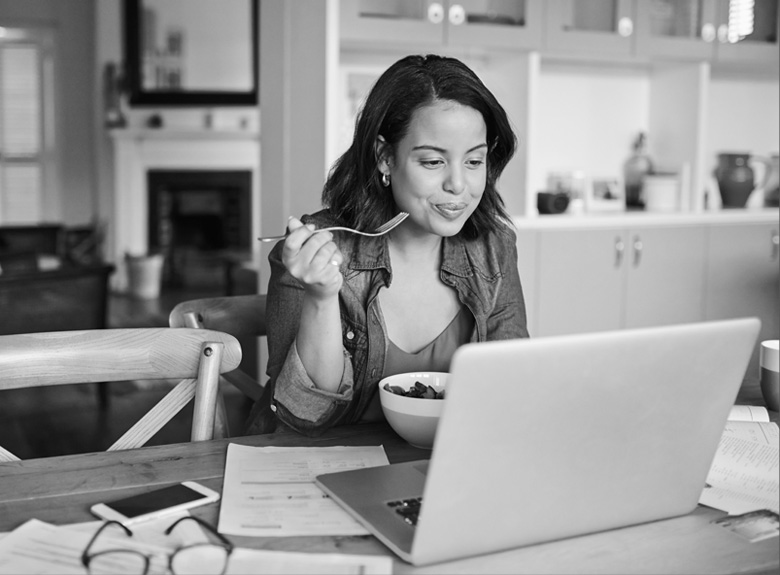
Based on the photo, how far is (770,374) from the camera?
4.76 feet

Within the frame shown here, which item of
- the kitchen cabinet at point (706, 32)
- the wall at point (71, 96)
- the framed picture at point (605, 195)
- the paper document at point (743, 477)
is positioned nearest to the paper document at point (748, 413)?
the paper document at point (743, 477)

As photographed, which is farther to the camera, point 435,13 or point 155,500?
point 435,13

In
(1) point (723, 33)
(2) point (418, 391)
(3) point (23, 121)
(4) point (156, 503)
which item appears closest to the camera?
(4) point (156, 503)

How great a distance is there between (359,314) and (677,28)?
289 cm

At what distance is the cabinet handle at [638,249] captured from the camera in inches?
146

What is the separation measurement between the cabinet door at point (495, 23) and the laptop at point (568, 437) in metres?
2.66

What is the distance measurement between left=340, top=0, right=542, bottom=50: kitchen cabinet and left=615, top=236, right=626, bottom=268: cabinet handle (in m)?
0.84

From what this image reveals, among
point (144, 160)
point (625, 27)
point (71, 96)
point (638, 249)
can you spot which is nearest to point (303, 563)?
point (638, 249)

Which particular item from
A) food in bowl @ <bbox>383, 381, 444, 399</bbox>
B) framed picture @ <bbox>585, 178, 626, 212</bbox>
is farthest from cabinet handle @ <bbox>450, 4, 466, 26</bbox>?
food in bowl @ <bbox>383, 381, 444, 399</bbox>

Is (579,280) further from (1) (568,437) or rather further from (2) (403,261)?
(1) (568,437)

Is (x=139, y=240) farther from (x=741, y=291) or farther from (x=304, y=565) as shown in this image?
(x=304, y=565)

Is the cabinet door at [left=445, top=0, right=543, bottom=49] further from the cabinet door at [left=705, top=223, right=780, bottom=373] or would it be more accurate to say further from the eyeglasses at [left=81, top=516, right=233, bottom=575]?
the eyeglasses at [left=81, top=516, right=233, bottom=575]

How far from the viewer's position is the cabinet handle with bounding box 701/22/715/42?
3.87m

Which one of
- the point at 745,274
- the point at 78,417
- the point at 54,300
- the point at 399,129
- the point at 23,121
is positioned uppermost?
the point at 23,121
